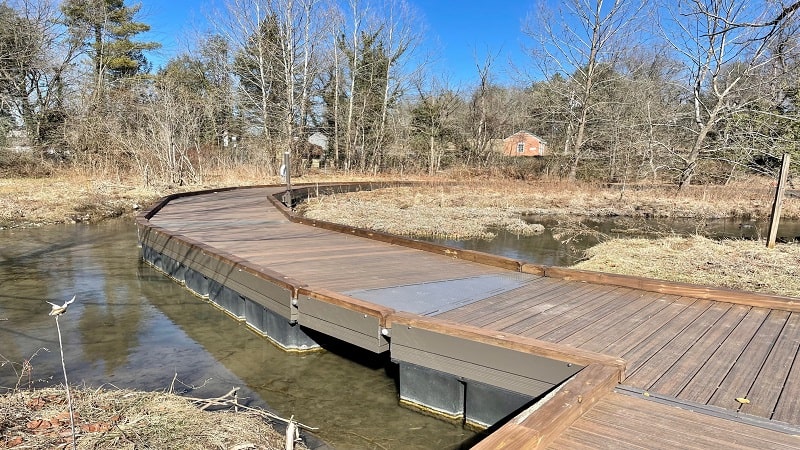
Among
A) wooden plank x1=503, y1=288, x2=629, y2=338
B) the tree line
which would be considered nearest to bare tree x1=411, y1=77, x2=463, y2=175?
the tree line

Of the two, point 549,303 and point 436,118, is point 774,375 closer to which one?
point 549,303

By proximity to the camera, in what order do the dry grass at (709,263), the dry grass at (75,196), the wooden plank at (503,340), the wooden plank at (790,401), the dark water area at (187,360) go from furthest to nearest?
the dry grass at (75,196), the dry grass at (709,263), the dark water area at (187,360), the wooden plank at (503,340), the wooden plank at (790,401)

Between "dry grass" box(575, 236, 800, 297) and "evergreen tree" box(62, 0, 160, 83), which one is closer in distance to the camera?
"dry grass" box(575, 236, 800, 297)

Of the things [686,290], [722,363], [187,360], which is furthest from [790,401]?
[187,360]

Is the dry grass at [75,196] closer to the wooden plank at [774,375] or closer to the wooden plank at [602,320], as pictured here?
the wooden plank at [602,320]

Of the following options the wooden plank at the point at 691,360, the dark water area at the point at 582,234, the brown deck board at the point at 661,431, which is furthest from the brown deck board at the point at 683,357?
the dark water area at the point at 582,234

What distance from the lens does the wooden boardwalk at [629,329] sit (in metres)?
2.28

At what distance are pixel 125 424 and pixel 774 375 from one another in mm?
3755

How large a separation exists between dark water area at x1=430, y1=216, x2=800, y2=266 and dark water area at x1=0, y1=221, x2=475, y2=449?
5613 millimetres

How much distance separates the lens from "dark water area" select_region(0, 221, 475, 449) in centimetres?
370

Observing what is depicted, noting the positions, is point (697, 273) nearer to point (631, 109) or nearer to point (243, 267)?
point (243, 267)

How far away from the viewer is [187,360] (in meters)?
4.76

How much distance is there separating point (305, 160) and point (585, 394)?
25338mm

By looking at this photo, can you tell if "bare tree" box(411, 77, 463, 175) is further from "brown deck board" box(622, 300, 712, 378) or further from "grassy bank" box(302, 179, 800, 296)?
"brown deck board" box(622, 300, 712, 378)
